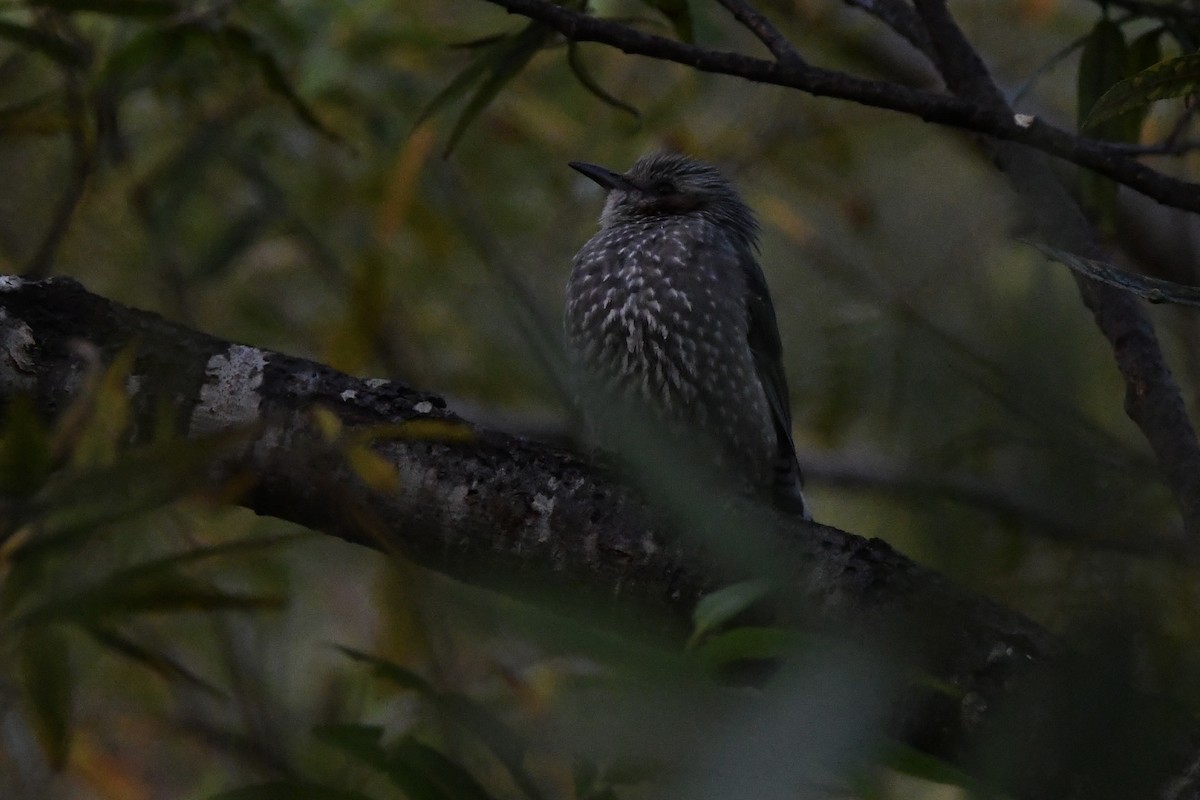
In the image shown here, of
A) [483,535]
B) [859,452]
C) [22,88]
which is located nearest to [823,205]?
[859,452]

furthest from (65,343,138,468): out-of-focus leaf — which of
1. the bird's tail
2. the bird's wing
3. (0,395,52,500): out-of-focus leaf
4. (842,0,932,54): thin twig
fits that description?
the bird's tail

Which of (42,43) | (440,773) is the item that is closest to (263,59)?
(42,43)

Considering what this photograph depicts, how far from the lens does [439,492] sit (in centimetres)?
238

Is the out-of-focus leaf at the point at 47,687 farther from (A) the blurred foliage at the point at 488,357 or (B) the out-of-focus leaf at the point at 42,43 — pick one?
(B) the out-of-focus leaf at the point at 42,43

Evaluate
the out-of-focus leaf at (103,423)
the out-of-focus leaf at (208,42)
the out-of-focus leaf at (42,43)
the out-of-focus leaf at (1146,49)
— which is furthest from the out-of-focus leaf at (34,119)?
the out-of-focus leaf at (1146,49)

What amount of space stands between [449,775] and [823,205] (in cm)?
427

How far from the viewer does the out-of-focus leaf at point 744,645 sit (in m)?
1.67

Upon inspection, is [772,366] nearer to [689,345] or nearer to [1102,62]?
[689,345]

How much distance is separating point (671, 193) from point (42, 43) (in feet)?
6.65

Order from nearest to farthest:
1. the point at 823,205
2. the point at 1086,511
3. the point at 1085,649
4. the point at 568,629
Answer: the point at 1085,649 → the point at 1086,511 → the point at 568,629 → the point at 823,205

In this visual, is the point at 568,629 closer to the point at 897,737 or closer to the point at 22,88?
the point at 897,737

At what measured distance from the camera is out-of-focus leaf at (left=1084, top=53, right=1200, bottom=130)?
2.14 metres

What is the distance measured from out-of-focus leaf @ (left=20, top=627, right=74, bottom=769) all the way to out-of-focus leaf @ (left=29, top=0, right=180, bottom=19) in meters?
1.59

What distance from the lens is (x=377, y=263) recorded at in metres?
4.32
